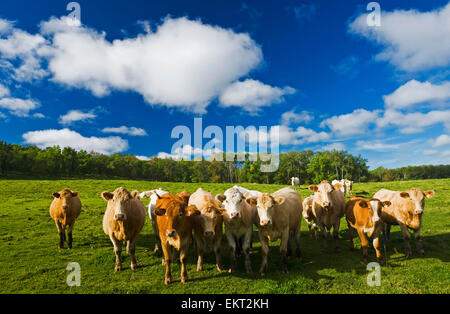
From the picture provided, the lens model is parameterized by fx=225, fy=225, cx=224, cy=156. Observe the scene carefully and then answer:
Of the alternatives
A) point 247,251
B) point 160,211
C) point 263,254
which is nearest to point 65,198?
point 160,211

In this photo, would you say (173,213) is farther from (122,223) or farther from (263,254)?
(263,254)

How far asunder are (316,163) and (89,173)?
7380cm

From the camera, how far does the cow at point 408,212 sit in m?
8.27

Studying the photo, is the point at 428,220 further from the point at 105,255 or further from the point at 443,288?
the point at 105,255

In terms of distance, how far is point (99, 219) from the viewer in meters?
15.3

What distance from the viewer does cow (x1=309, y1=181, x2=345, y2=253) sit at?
29.1 ft

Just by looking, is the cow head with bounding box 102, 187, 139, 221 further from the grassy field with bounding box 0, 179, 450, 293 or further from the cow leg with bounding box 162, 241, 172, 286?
the grassy field with bounding box 0, 179, 450, 293

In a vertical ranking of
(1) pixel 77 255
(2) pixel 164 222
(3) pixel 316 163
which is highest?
(3) pixel 316 163

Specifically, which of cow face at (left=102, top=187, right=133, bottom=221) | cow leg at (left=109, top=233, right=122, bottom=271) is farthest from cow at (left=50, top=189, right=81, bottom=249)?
cow leg at (left=109, top=233, right=122, bottom=271)

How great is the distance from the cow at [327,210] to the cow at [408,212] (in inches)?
71.7

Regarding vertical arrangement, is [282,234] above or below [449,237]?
above

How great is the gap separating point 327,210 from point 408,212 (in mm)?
2912

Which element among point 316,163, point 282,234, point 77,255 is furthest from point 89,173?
point 282,234
